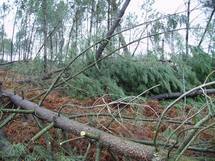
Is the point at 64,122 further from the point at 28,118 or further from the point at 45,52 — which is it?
the point at 45,52

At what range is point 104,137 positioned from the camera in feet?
7.04

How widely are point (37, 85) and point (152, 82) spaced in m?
1.81

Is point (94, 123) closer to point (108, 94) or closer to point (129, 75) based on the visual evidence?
point (108, 94)

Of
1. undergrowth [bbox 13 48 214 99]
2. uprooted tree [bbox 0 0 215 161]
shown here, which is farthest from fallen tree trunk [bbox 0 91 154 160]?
undergrowth [bbox 13 48 214 99]

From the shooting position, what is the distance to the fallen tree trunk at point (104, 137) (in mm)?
1874

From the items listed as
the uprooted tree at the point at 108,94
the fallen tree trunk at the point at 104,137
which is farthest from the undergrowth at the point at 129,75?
the fallen tree trunk at the point at 104,137

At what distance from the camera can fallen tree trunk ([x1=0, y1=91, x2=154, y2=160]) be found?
187 centimetres

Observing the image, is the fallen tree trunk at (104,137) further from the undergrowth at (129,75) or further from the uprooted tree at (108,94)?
the undergrowth at (129,75)

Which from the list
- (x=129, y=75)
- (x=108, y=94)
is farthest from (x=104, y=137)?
(x=129, y=75)

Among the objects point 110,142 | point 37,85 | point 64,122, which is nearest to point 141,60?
point 37,85

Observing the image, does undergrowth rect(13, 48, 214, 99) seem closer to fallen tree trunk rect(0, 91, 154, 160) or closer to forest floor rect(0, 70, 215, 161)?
forest floor rect(0, 70, 215, 161)

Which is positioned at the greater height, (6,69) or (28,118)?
(6,69)

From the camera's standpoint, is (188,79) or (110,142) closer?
(110,142)

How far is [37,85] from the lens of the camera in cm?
407
